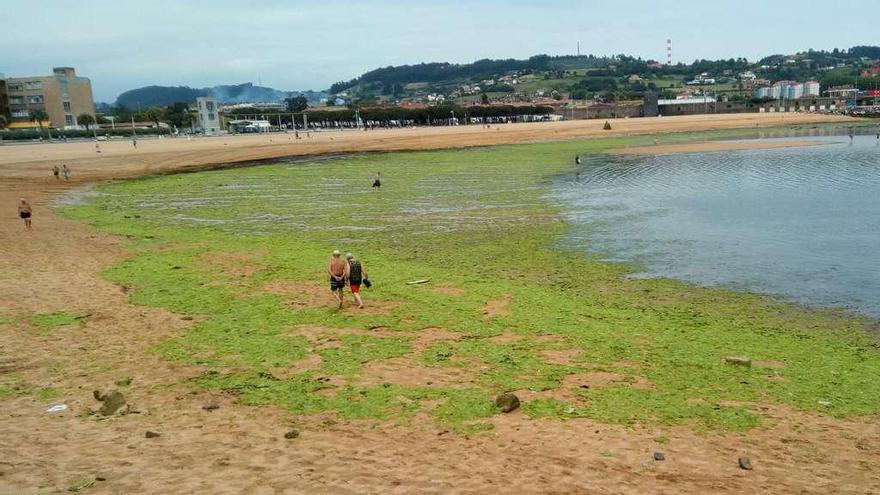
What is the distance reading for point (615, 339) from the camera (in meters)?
15.4

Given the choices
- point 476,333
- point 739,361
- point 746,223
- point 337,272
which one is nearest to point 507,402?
point 476,333

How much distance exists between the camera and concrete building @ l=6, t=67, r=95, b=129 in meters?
164

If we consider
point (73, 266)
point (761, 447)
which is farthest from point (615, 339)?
point (73, 266)

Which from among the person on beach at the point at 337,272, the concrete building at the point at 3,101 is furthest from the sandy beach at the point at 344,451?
the concrete building at the point at 3,101

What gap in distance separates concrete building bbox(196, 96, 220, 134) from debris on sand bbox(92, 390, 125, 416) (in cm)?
17113

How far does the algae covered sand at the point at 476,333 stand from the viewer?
12188 millimetres

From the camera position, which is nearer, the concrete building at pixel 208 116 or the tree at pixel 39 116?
the tree at pixel 39 116

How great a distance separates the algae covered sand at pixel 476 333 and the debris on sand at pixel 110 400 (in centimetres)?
140

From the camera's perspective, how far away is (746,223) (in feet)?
104

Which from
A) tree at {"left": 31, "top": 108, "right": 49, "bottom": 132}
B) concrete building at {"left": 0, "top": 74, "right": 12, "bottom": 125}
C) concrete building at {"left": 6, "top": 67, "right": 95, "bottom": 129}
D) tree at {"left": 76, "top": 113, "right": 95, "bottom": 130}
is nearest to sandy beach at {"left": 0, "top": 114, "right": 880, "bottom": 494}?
tree at {"left": 76, "top": 113, "right": 95, "bottom": 130}

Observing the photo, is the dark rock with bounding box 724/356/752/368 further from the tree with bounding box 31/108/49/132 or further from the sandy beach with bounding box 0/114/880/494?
the tree with bounding box 31/108/49/132

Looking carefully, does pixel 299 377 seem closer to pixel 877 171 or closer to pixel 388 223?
pixel 388 223

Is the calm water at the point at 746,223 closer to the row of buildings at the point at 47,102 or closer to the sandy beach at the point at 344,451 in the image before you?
the sandy beach at the point at 344,451

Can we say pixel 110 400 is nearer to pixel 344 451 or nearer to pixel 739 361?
pixel 344 451
